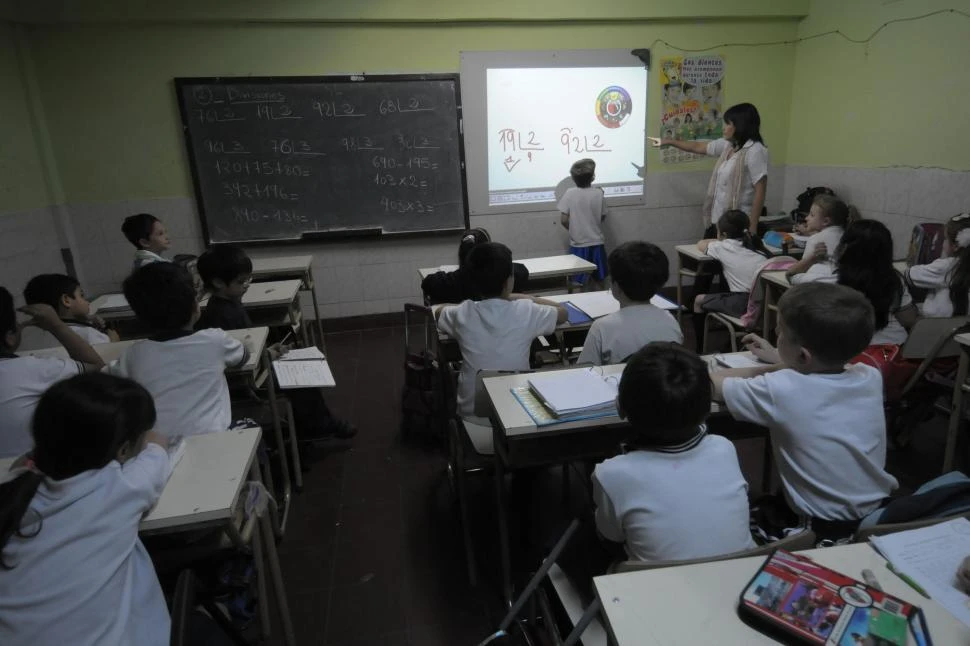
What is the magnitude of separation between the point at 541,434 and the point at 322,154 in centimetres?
370

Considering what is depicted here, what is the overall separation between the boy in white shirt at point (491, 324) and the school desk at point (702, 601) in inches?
47.8

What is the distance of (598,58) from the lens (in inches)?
191

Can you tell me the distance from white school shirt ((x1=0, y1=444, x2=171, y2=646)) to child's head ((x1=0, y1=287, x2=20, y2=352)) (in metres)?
0.99

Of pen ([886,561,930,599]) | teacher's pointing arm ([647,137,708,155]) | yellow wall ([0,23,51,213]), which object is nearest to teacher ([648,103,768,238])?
teacher's pointing arm ([647,137,708,155])

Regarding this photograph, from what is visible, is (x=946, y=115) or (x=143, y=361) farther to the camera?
(x=946, y=115)

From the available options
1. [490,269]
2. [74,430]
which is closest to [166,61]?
[490,269]

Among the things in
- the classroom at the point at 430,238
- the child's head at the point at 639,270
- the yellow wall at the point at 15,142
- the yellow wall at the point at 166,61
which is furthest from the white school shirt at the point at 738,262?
the yellow wall at the point at 15,142

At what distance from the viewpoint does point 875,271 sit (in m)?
2.48

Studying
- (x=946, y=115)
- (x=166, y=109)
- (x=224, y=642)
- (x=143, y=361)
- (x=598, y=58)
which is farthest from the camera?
(x=598, y=58)

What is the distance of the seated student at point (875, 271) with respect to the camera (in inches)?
97.1

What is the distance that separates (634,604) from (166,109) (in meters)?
4.77

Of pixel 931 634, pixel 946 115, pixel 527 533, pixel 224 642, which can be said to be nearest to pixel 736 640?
pixel 931 634

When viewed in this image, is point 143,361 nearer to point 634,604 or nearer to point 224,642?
point 224,642

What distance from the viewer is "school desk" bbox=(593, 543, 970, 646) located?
90 centimetres
